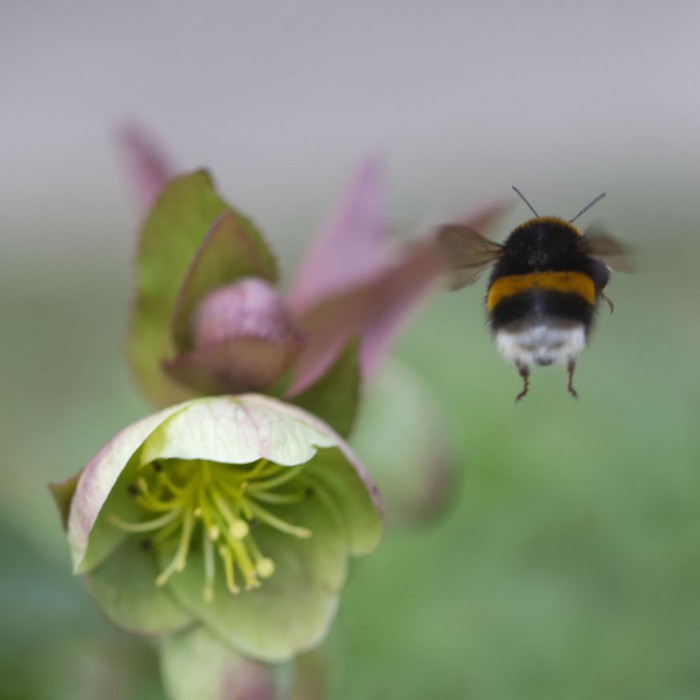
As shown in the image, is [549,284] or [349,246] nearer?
[549,284]

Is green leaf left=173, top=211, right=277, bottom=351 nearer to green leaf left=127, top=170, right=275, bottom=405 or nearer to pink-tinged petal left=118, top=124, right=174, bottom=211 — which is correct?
green leaf left=127, top=170, right=275, bottom=405

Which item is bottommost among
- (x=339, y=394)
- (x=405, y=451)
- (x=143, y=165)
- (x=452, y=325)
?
(x=452, y=325)

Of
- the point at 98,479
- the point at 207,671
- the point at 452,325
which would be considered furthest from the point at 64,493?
the point at 452,325

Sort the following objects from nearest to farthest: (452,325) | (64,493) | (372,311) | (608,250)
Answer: (608,250), (64,493), (372,311), (452,325)

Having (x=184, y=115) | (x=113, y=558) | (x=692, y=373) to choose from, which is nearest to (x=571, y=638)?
(x=692, y=373)

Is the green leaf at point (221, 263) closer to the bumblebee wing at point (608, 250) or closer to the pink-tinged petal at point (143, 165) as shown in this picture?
the pink-tinged petal at point (143, 165)

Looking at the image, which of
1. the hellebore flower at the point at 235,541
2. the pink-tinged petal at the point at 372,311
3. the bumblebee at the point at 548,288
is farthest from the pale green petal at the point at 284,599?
the bumblebee at the point at 548,288

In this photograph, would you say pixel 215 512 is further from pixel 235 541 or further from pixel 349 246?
pixel 349 246

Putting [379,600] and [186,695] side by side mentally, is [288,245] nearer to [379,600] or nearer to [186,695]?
[379,600]
